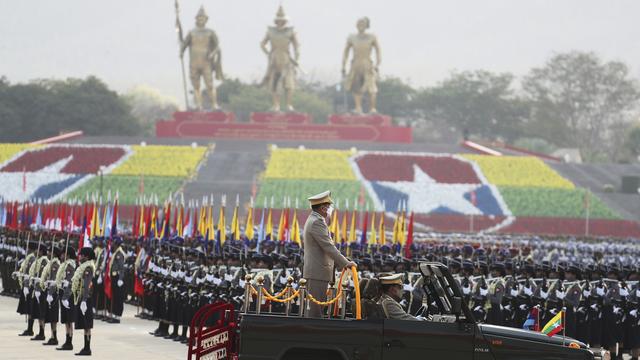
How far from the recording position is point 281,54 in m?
71.7

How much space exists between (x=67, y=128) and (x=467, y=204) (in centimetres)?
3693

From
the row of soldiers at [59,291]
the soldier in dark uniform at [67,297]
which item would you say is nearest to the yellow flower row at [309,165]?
the row of soldiers at [59,291]

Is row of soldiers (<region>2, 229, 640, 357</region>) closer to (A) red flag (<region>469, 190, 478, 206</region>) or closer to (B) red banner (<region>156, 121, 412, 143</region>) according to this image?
(A) red flag (<region>469, 190, 478, 206</region>)

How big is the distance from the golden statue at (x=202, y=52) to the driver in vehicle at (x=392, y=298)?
61.5 m

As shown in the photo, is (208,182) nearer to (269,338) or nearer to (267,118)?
(267,118)

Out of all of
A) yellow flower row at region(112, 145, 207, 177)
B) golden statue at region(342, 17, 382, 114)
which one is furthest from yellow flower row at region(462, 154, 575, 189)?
yellow flower row at region(112, 145, 207, 177)

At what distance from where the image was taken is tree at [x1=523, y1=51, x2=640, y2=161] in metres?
114

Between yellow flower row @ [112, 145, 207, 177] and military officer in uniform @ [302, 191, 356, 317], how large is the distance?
49868 mm

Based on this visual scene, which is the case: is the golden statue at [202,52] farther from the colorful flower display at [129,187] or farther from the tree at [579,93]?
the tree at [579,93]

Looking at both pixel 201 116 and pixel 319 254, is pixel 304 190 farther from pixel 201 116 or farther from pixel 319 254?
pixel 319 254

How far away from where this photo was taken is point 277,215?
176ft

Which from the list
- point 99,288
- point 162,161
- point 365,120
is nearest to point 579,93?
point 365,120

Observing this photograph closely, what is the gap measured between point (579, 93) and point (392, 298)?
106382 millimetres

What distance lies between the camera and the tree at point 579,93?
114m
